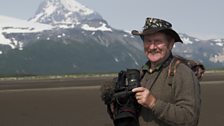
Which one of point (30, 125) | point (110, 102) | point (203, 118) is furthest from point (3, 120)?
point (110, 102)

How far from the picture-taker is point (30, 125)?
63.7 ft

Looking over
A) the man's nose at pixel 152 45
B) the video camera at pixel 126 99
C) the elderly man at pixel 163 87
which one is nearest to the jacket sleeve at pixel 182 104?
the elderly man at pixel 163 87

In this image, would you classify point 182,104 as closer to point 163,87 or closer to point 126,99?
point 163,87

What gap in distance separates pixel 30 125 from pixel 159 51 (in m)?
14.9

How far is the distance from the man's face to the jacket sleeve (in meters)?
0.21

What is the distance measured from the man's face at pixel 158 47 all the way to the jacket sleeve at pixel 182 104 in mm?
214

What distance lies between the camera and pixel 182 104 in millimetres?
4691

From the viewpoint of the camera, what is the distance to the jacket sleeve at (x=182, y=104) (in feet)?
15.2

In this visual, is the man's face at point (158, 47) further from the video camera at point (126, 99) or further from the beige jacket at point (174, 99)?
the video camera at point (126, 99)

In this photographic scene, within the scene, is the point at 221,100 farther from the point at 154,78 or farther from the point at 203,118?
the point at 154,78

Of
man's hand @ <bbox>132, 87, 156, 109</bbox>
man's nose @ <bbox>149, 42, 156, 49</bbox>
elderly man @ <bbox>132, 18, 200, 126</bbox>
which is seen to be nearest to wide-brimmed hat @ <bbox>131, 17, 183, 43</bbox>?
elderly man @ <bbox>132, 18, 200, 126</bbox>

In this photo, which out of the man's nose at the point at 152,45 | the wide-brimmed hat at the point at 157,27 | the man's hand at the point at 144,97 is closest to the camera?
the man's hand at the point at 144,97

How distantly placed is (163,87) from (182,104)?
0.28 metres

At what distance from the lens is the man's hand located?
181 inches
